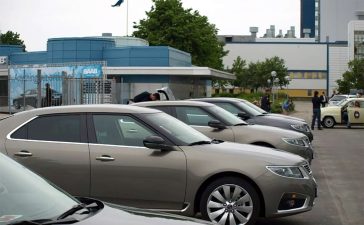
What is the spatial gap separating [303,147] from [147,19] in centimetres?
4573

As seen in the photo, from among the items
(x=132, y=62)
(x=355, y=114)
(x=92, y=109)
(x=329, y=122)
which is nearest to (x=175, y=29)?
(x=132, y=62)

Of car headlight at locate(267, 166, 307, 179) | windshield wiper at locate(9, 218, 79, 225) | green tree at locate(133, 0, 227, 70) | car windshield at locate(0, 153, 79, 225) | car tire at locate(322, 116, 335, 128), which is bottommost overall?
car tire at locate(322, 116, 335, 128)

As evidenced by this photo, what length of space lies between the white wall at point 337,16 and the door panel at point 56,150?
13543 cm

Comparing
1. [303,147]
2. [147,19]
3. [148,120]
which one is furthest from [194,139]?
[147,19]

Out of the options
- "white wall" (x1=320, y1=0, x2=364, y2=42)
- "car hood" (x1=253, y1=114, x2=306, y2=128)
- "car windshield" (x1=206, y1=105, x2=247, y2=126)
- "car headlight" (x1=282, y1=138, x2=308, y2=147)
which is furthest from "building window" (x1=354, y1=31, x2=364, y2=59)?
"car windshield" (x1=206, y1=105, x2=247, y2=126)

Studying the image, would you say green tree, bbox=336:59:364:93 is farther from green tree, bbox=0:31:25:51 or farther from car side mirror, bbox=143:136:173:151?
car side mirror, bbox=143:136:173:151

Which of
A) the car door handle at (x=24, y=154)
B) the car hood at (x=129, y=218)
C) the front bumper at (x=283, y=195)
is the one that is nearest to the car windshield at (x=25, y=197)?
the car hood at (x=129, y=218)

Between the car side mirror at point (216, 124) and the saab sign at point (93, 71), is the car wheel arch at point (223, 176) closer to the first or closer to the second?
the car side mirror at point (216, 124)

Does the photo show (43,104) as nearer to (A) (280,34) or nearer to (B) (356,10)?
(B) (356,10)

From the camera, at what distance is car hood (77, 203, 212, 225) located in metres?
3.75

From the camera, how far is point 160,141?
24.0ft

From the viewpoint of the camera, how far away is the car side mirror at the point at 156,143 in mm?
7289

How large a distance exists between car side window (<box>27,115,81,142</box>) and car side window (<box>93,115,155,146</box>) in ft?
0.85

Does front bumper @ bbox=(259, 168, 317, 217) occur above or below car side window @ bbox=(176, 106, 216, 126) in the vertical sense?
below
